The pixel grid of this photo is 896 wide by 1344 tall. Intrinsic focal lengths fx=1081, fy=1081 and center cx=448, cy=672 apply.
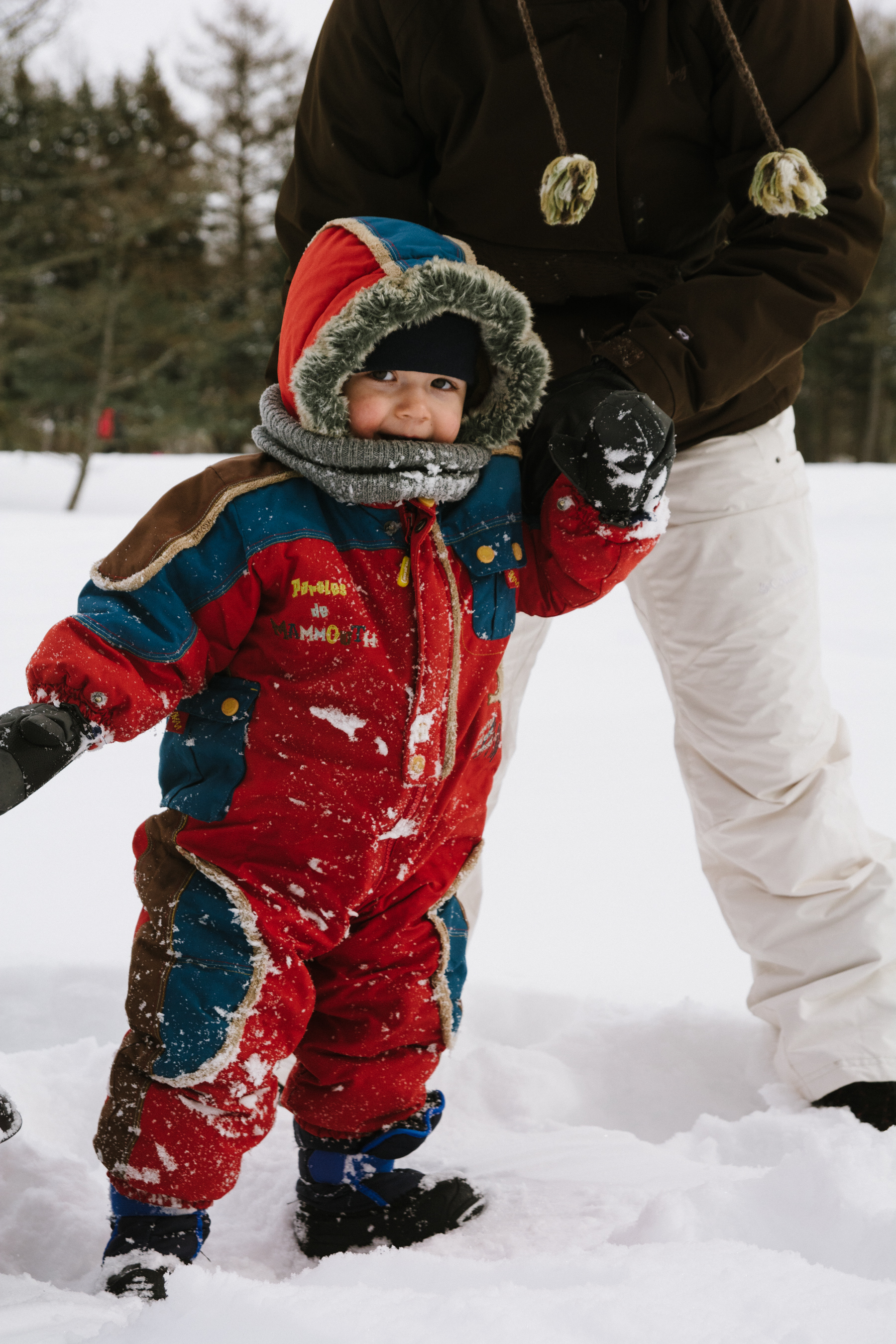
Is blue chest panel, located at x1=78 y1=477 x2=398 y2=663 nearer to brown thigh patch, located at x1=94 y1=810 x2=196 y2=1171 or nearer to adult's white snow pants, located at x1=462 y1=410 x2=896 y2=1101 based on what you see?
brown thigh patch, located at x1=94 y1=810 x2=196 y2=1171

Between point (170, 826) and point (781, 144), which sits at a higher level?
point (781, 144)

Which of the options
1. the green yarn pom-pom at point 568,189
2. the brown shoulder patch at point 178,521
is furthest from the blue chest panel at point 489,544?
the green yarn pom-pom at point 568,189

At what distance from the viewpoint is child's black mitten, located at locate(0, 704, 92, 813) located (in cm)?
114

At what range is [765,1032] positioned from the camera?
209 cm

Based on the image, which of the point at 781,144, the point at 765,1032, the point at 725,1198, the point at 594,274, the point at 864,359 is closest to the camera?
the point at 725,1198

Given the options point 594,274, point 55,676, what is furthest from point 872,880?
point 55,676

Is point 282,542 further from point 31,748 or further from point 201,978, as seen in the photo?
point 201,978

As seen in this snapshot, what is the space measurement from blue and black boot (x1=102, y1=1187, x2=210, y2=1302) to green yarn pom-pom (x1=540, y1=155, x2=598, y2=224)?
1.48m

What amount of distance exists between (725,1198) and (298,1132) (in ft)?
2.11

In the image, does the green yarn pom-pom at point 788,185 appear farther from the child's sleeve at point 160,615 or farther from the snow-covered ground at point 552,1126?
the snow-covered ground at point 552,1126

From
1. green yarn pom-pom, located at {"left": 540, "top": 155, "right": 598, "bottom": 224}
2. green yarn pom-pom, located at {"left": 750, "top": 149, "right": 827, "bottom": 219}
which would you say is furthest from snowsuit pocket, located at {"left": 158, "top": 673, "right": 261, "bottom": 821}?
green yarn pom-pom, located at {"left": 750, "top": 149, "right": 827, "bottom": 219}

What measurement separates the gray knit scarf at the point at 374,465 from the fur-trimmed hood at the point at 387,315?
0.03m

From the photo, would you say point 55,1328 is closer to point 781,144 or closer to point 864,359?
point 781,144

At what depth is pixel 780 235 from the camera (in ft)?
5.56
